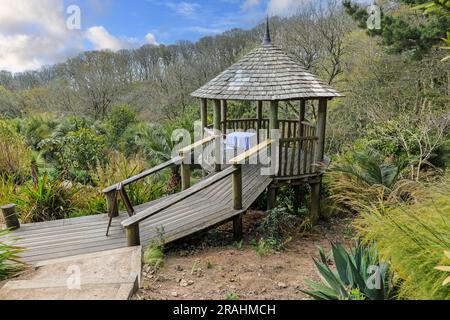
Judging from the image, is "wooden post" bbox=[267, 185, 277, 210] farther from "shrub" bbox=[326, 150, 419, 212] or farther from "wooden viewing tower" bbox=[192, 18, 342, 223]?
"shrub" bbox=[326, 150, 419, 212]

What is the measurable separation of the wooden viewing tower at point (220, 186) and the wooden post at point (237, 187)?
0.02 m

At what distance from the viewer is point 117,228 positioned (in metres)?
5.77

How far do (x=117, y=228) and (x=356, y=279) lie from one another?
4.04 meters

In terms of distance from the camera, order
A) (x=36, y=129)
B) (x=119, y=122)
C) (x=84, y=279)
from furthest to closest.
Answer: (x=119, y=122)
(x=36, y=129)
(x=84, y=279)

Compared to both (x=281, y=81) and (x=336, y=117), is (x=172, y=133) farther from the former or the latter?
(x=336, y=117)

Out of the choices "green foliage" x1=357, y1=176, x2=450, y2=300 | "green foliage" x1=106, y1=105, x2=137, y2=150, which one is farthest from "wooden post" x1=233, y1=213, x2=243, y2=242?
"green foliage" x1=106, y1=105, x2=137, y2=150

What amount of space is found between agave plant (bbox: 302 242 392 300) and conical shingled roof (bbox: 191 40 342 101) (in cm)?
377

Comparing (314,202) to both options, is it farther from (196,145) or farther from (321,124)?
(196,145)

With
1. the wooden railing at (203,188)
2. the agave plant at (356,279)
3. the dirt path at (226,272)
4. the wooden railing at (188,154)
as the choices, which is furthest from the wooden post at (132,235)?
the agave plant at (356,279)

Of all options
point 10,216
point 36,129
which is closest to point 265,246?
point 10,216

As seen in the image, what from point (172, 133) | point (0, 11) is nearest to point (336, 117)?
point (172, 133)

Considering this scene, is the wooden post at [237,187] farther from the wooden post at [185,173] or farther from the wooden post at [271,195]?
the wooden post at [185,173]

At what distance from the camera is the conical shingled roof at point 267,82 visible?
263 inches

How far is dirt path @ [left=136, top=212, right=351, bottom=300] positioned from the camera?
12.8 feet
